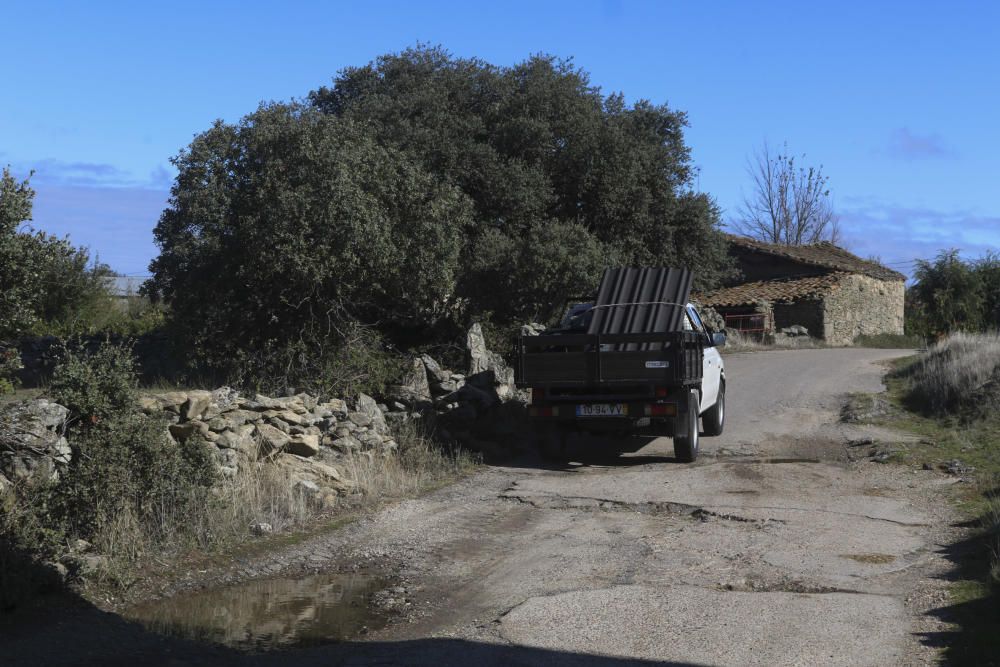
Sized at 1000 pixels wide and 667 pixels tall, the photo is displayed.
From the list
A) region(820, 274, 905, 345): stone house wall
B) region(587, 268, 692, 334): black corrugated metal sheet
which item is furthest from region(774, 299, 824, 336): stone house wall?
region(587, 268, 692, 334): black corrugated metal sheet

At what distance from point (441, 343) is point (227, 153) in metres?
5.80

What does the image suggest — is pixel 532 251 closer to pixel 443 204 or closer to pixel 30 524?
pixel 443 204

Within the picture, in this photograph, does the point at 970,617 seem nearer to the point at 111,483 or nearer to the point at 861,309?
the point at 111,483

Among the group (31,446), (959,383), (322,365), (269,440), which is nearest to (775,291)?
(959,383)

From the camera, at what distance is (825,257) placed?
44312mm

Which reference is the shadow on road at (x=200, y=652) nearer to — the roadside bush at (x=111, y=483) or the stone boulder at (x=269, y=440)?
the roadside bush at (x=111, y=483)

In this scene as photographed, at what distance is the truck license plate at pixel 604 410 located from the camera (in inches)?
496

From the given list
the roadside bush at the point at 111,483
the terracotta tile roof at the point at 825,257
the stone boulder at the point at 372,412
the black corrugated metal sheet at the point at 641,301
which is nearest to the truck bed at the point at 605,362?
the black corrugated metal sheet at the point at 641,301

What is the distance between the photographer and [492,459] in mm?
13859

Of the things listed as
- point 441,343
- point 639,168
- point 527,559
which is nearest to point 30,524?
point 527,559

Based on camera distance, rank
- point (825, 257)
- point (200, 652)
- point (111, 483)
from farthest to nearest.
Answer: point (825, 257), point (111, 483), point (200, 652)

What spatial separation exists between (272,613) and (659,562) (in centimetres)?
322

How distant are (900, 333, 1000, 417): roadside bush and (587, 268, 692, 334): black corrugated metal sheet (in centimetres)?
498

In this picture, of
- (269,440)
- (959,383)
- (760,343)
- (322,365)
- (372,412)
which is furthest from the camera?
(760,343)
